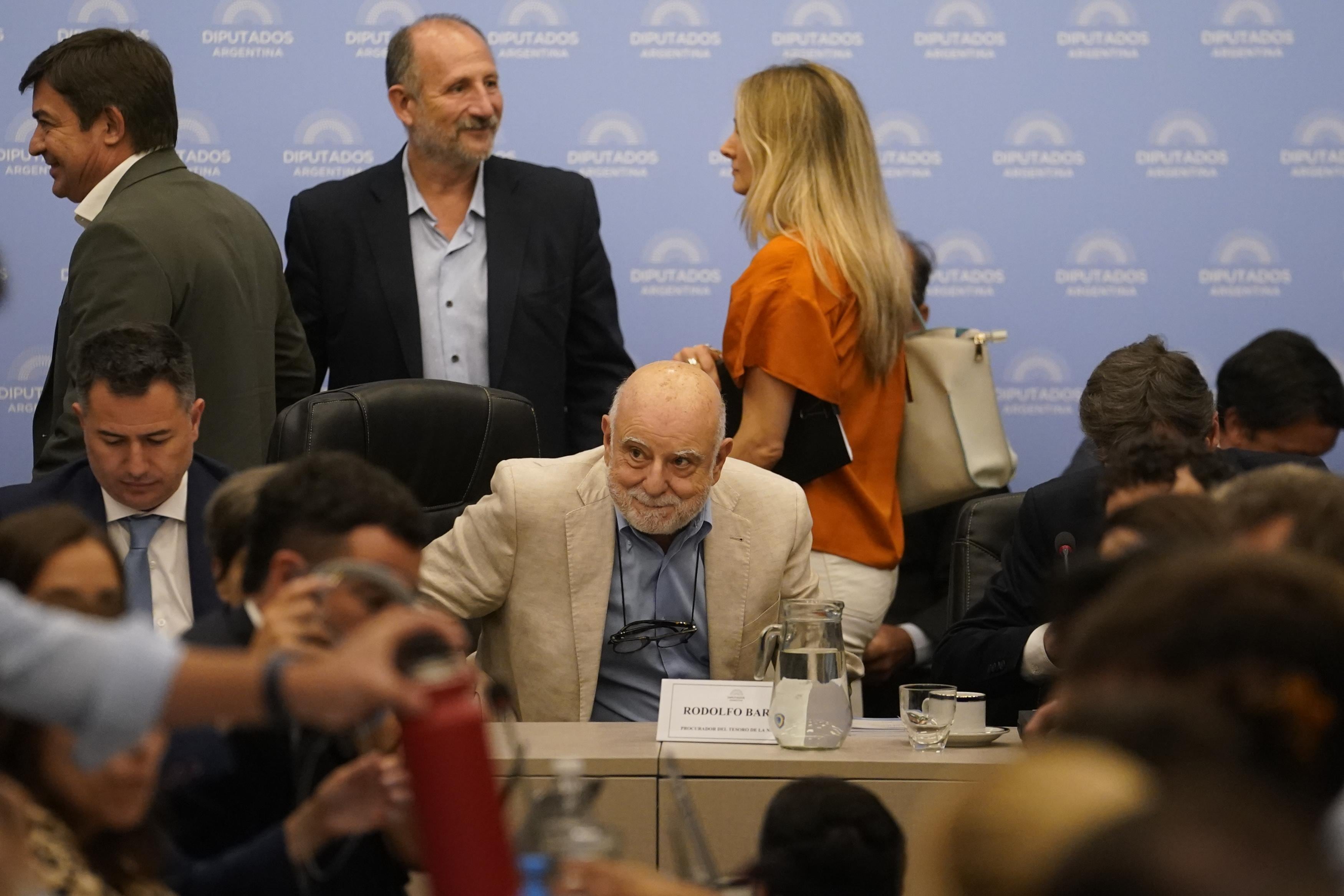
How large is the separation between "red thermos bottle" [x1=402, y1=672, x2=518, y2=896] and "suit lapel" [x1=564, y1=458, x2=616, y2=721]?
211 centimetres

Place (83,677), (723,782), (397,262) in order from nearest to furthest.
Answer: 1. (83,677)
2. (723,782)
3. (397,262)

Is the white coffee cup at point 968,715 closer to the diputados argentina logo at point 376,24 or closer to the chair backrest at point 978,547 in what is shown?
the chair backrest at point 978,547

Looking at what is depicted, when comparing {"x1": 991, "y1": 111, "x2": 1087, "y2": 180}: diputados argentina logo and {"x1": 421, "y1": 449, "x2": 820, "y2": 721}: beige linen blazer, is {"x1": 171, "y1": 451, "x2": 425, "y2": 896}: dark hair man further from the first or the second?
{"x1": 991, "y1": 111, "x2": 1087, "y2": 180}: diputados argentina logo

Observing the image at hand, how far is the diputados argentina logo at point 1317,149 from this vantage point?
503 centimetres

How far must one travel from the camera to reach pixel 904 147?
16.4 feet

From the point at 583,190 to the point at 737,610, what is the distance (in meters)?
1.57

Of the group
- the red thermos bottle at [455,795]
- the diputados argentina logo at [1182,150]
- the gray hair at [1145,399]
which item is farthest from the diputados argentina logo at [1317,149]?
the red thermos bottle at [455,795]

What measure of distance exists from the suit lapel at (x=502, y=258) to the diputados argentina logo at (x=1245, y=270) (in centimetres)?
210

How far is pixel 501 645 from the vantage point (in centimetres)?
349

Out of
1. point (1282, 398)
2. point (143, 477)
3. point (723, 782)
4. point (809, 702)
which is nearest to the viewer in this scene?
point (723, 782)

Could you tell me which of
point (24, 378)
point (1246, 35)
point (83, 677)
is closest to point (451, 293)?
point (24, 378)

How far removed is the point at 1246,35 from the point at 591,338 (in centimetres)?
223

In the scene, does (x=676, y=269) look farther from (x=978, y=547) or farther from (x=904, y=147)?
(x=978, y=547)

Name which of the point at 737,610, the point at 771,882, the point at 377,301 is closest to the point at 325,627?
the point at 771,882
